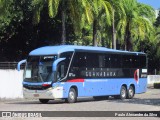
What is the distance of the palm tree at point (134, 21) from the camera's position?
47.6 meters

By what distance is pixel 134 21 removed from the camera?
48.8 m

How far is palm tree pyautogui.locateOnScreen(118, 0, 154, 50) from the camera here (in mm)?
47625

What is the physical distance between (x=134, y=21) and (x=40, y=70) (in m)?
25.0

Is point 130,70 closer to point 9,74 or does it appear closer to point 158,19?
point 9,74

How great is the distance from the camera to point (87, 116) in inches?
658

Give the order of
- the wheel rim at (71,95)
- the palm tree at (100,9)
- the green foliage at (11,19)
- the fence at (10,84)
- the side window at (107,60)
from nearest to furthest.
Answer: the wheel rim at (71,95), the side window at (107,60), the fence at (10,84), the palm tree at (100,9), the green foliage at (11,19)

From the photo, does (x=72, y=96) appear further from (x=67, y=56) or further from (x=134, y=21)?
(x=134, y=21)

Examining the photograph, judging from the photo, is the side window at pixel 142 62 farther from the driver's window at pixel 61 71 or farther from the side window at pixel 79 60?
the driver's window at pixel 61 71

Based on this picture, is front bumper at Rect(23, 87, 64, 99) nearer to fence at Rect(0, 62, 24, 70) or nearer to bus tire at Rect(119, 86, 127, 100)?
bus tire at Rect(119, 86, 127, 100)

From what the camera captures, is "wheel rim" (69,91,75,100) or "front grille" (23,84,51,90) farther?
"wheel rim" (69,91,75,100)

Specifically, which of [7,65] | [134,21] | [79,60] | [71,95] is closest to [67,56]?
[79,60]

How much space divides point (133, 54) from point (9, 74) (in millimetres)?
9417

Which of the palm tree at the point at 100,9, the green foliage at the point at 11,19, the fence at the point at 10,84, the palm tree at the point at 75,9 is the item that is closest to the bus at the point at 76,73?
the fence at the point at 10,84

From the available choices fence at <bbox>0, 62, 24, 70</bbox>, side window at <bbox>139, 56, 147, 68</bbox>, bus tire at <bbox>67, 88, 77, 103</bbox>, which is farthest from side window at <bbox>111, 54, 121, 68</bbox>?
fence at <bbox>0, 62, 24, 70</bbox>
